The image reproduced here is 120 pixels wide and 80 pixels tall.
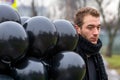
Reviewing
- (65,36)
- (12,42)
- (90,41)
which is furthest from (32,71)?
(90,41)

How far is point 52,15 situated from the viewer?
32625 millimetres

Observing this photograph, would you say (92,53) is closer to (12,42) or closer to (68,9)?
(12,42)

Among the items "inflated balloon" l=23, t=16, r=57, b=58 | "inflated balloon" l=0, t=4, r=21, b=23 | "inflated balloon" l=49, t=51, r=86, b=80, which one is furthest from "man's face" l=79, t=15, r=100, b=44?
"inflated balloon" l=0, t=4, r=21, b=23

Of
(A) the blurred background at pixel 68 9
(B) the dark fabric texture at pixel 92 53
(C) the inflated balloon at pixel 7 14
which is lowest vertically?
(A) the blurred background at pixel 68 9

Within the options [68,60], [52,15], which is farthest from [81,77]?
[52,15]

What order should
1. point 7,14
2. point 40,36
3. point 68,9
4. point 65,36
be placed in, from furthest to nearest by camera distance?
point 68,9 < point 65,36 < point 7,14 < point 40,36

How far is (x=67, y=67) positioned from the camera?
15.6 ft

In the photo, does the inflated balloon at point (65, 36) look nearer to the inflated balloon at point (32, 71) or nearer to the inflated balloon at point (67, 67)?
the inflated balloon at point (67, 67)

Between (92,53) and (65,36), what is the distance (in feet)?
1.82

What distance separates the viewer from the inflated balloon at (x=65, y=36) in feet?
16.2

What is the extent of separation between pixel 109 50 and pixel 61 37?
35.8m

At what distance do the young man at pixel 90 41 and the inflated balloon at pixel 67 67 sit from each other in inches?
15.1

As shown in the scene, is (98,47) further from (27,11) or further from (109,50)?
(109,50)

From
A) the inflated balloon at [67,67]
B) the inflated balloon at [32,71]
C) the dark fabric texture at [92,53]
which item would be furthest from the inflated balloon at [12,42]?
the dark fabric texture at [92,53]
